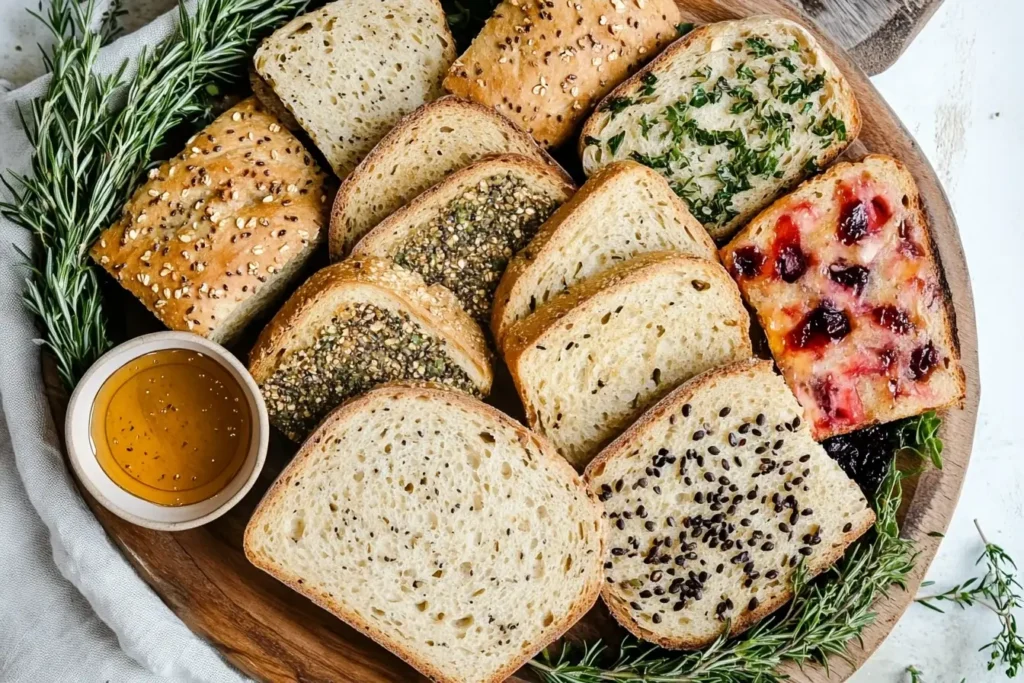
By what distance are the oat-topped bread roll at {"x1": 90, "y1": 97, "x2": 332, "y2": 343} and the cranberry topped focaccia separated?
1.62 meters

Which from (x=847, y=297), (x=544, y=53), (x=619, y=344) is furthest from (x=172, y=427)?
(x=847, y=297)

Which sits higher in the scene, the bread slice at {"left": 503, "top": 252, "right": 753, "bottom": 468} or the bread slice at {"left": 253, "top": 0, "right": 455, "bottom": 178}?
the bread slice at {"left": 253, "top": 0, "right": 455, "bottom": 178}

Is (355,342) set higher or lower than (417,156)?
lower

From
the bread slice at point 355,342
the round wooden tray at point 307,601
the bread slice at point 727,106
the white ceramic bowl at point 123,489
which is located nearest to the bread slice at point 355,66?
the bread slice at point 355,342

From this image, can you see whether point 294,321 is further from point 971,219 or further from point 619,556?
point 971,219

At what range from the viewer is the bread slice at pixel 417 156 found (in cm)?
312

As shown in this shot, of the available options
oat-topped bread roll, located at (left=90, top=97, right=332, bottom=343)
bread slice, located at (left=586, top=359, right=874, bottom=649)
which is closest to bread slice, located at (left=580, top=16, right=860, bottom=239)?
bread slice, located at (left=586, top=359, right=874, bottom=649)

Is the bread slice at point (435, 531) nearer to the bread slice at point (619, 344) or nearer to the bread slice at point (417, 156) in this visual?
the bread slice at point (619, 344)

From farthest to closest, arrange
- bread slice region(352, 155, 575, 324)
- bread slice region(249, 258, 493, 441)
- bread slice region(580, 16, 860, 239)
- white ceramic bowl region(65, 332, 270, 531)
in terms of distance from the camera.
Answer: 1. bread slice region(580, 16, 860, 239)
2. bread slice region(352, 155, 575, 324)
3. bread slice region(249, 258, 493, 441)
4. white ceramic bowl region(65, 332, 270, 531)

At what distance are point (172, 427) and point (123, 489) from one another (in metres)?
0.26

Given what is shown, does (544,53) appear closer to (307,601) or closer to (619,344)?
(619,344)

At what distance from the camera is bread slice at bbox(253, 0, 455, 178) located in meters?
3.15

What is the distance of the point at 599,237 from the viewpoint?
3209 mm

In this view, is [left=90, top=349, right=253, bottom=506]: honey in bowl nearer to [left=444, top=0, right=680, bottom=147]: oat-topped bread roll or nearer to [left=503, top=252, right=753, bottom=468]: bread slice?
[left=503, top=252, right=753, bottom=468]: bread slice
